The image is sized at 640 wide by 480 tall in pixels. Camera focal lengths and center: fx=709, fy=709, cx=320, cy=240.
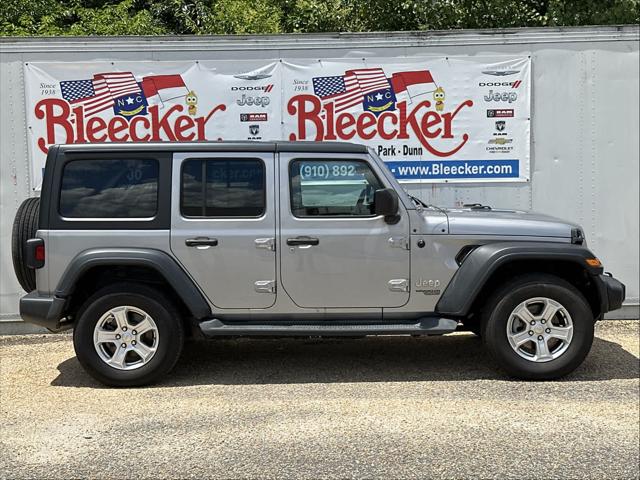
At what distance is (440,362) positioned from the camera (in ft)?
20.9

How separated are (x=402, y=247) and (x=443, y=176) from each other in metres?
2.31

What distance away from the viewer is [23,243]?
5.74 m

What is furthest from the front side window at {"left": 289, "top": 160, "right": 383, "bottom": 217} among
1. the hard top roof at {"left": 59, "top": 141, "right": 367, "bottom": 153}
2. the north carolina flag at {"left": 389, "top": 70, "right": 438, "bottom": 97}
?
the north carolina flag at {"left": 389, "top": 70, "right": 438, "bottom": 97}

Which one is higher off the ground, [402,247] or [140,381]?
[402,247]

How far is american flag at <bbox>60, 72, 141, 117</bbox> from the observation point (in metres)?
7.59

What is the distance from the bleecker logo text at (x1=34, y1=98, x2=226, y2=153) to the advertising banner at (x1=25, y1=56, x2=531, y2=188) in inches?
0.4

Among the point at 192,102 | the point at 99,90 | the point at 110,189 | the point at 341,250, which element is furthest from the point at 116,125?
the point at 341,250

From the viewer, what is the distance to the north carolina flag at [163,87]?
25.0 ft

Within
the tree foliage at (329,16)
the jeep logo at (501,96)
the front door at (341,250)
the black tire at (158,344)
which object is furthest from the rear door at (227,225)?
the tree foliage at (329,16)

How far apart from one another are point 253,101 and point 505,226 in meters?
3.28

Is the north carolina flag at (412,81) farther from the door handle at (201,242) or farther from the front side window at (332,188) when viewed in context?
the door handle at (201,242)

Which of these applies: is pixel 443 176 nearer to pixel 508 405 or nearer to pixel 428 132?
A: pixel 428 132

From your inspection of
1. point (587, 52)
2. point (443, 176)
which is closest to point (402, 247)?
point (443, 176)

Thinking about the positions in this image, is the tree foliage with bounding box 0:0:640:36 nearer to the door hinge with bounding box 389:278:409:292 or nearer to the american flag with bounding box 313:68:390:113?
the american flag with bounding box 313:68:390:113
